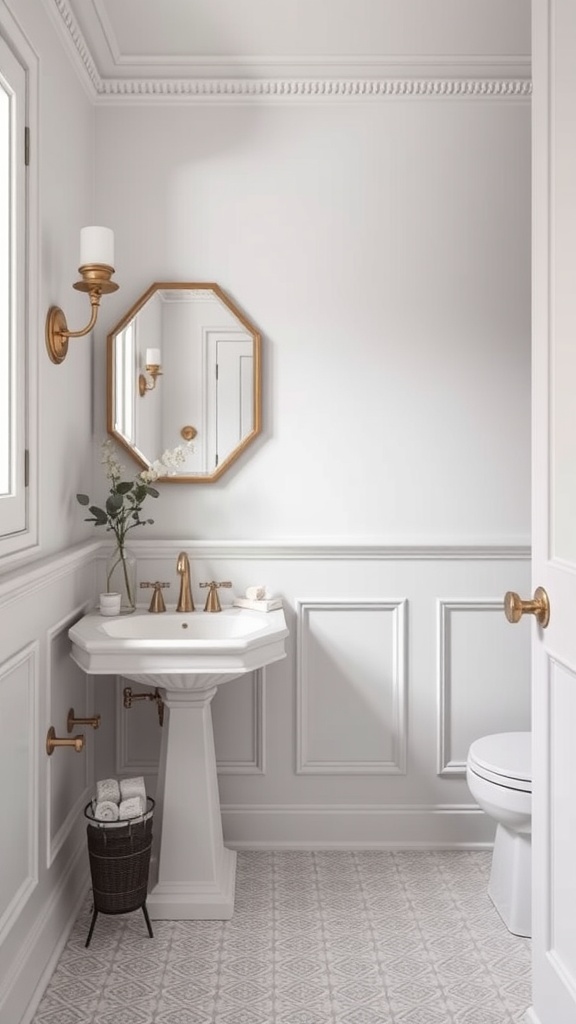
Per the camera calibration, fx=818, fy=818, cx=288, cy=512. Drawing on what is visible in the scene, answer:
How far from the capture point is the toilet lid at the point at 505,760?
218 cm

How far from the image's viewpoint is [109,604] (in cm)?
255

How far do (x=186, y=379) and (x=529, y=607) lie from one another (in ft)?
4.98

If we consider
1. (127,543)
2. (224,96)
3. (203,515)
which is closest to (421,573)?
(203,515)

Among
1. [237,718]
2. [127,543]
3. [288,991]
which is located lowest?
[288,991]

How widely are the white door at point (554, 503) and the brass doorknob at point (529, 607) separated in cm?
2

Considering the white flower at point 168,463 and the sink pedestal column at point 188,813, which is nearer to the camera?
the sink pedestal column at point 188,813

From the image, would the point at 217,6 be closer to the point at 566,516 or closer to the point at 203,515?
the point at 203,515

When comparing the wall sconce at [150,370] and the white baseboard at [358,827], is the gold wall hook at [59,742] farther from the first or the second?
the wall sconce at [150,370]

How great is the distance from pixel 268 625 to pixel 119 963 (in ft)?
3.12

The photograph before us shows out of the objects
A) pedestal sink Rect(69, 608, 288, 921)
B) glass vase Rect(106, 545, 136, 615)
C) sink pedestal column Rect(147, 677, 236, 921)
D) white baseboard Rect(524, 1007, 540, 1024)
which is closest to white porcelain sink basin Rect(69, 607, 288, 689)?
pedestal sink Rect(69, 608, 288, 921)

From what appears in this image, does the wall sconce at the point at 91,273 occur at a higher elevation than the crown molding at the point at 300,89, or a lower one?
lower

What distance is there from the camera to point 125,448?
2721mm

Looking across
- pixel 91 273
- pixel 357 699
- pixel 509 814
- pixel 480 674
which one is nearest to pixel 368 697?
pixel 357 699

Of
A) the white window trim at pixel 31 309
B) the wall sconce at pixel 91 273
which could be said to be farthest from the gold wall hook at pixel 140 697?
the wall sconce at pixel 91 273
